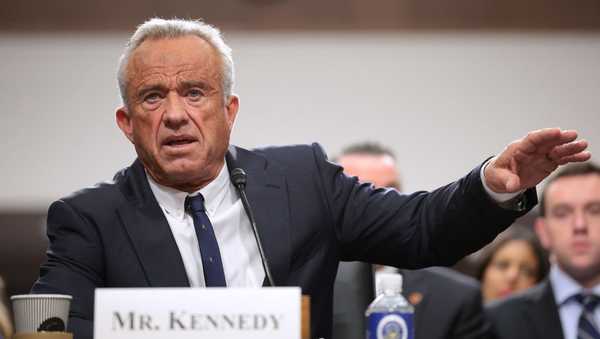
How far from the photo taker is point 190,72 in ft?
8.04

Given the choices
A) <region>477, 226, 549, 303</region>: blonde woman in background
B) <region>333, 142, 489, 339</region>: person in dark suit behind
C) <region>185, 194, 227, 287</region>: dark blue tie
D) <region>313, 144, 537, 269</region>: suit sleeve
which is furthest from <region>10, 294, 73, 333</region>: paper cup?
<region>477, 226, 549, 303</region>: blonde woman in background

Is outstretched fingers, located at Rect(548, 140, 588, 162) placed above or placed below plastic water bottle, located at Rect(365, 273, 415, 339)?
above

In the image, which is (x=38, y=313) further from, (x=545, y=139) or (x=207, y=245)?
(x=545, y=139)

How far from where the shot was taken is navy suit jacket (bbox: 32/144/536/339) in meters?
2.36

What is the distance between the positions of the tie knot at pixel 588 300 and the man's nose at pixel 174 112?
2140mm

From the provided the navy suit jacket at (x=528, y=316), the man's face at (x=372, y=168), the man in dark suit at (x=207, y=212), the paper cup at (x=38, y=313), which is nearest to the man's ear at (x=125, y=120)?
the man in dark suit at (x=207, y=212)

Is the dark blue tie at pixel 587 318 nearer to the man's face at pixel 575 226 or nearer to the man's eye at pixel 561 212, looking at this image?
the man's face at pixel 575 226

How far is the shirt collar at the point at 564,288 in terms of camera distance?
4.00m

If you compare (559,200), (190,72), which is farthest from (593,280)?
(190,72)

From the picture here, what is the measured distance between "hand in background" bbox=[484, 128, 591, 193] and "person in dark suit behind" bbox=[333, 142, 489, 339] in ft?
5.19

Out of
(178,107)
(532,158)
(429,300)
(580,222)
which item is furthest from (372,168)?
(532,158)

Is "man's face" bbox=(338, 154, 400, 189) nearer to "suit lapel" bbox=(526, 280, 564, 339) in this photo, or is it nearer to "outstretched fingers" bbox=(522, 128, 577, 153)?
"suit lapel" bbox=(526, 280, 564, 339)

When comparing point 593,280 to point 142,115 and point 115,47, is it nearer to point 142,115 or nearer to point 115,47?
point 142,115

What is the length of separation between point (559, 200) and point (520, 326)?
56cm
